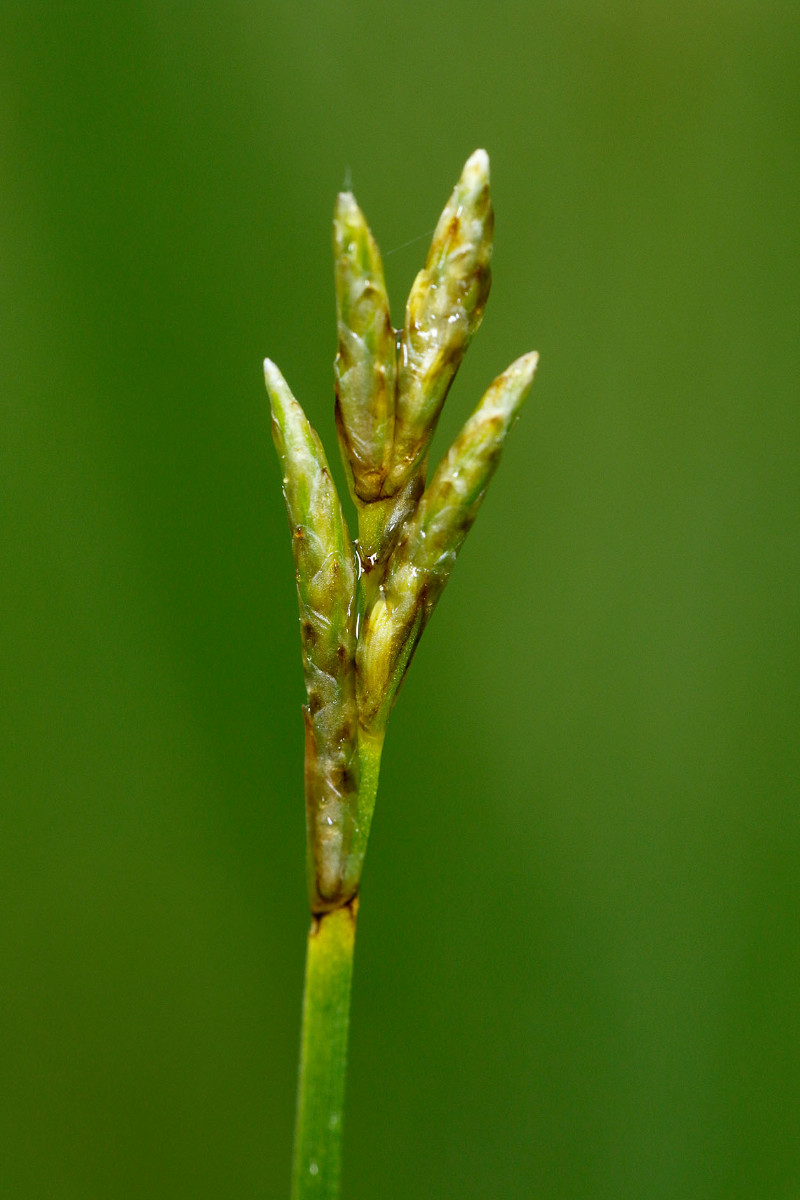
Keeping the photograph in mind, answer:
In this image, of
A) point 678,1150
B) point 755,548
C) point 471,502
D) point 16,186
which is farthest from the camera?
point 755,548

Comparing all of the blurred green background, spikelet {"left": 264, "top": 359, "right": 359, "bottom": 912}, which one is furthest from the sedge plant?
the blurred green background

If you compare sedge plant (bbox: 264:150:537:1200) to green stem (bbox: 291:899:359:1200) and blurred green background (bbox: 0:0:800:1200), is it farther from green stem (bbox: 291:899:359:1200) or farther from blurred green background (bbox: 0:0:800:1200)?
blurred green background (bbox: 0:0:800:1200)

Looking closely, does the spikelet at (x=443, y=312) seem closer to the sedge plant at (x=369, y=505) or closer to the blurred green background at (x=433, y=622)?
the sedge plant at (x=369, y=505)

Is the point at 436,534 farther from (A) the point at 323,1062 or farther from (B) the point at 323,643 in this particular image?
(A) the point at 323,1062

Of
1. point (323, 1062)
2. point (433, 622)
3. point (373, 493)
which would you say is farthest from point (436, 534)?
point (433, 622)

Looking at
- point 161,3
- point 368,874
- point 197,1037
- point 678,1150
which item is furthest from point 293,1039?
point 161,3

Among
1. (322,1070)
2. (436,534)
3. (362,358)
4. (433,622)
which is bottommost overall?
(322,1070)

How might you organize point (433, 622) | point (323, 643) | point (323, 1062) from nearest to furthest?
1. point (323, 1062)
2. point (323, 643)
3. point (433, 622)

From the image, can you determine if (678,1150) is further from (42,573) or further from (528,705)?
(42,573)
